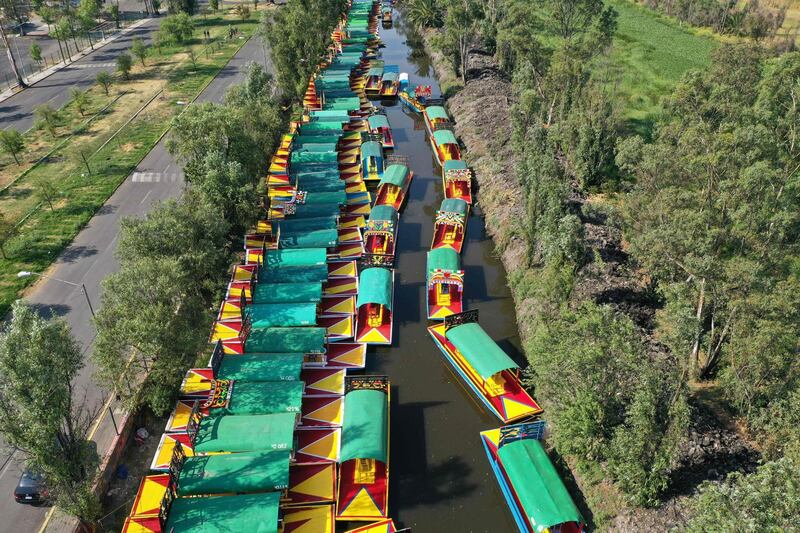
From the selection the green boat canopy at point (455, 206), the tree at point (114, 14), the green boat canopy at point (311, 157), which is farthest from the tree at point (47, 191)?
the tree at point (114, 14)

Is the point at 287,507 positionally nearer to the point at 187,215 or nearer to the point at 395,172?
the point at 187,215

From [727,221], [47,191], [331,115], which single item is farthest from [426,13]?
[727,221]

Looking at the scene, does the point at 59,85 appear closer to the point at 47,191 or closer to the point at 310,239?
the point at 47,191

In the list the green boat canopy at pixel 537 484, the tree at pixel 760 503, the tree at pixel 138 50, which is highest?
the tree at pixel 138 50

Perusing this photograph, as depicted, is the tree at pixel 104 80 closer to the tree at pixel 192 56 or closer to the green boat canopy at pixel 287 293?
the tree at pixel 192 56

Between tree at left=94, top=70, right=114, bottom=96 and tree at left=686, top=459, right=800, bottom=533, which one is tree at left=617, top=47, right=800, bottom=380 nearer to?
tree at left=686, top=459, right=800, bottom=533

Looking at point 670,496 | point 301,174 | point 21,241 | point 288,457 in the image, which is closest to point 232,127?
point 301,174
